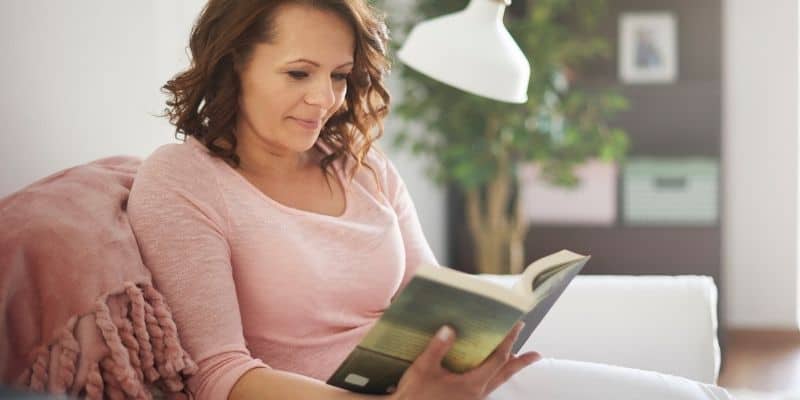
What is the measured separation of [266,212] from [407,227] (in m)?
0.35

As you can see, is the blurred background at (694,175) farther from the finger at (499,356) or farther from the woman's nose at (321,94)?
the finger at (499,356)

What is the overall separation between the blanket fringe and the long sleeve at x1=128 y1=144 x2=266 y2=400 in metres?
0.03

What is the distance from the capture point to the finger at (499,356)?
122 cm

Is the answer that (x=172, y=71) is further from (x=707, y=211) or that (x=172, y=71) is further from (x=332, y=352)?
(x=707, y=211)

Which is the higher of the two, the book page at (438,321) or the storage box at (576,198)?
the book page at (438,321)

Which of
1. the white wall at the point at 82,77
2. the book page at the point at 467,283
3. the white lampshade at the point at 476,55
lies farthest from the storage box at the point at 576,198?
the book page at the point at 467,283

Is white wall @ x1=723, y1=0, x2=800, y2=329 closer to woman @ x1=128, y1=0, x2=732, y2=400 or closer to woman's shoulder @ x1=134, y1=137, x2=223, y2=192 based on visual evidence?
woman @ x1=128, y1=0, x2=732, y2=400

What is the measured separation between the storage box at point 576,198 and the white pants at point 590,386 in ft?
8.56

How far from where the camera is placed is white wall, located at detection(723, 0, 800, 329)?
4.29 metres

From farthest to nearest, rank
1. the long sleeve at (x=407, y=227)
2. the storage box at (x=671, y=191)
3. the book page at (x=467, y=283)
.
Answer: the storage box at (x=671, y=191) < the long sleeve at (x=407, y=227) < the book page at (x=467, y=283)

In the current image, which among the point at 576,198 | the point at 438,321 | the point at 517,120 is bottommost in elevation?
the point at 576,198

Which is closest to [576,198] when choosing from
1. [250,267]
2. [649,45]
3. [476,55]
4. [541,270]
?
[649,45]

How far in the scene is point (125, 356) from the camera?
4.14 ft

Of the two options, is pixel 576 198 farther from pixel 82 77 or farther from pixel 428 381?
pixel 428 381
